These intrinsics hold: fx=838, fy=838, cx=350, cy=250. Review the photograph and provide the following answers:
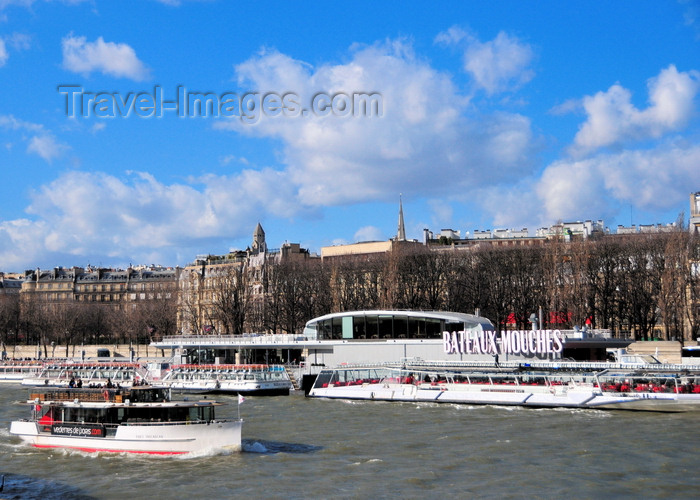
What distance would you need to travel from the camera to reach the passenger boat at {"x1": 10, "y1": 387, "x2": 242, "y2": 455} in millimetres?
36719

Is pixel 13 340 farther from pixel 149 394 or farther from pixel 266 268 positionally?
pixel 149 394

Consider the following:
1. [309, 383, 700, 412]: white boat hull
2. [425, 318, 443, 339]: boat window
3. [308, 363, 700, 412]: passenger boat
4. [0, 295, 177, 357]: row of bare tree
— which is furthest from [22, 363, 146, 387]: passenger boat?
[0, 295, 177, 357]: row of bare tree

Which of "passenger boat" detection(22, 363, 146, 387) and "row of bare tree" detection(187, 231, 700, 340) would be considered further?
"row of bare tree" detection(187, 231, 700, 340)

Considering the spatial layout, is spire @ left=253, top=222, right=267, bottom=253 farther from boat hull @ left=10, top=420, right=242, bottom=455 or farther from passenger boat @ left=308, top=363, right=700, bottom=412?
boat hull @ left=10, top=420, right=242, bottom=455

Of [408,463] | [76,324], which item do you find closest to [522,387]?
[408,463]

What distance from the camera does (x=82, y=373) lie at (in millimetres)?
83938

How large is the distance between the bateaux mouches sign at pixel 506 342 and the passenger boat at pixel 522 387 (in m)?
4.16

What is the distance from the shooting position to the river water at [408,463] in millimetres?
30031

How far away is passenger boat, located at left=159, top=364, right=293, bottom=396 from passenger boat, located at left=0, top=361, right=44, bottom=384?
24.4 metres

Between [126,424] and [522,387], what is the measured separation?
27.9 metres

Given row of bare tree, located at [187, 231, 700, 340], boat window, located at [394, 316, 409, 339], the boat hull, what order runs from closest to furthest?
the boat hull, boat window, located at [394, 316, 409, 339], row of bare tree, located at [187, 231, 700, 340]

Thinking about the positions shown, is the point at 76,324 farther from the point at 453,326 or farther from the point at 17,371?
the point at 453,326

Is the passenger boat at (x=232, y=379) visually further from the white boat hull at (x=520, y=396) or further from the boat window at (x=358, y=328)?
the boat window at (x=358, y=328)

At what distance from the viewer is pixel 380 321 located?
261 ft
